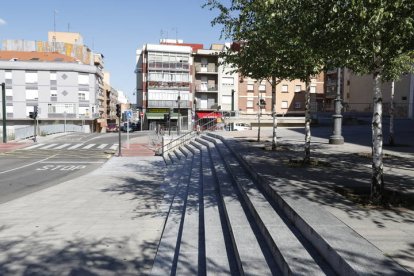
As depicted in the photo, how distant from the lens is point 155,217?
929 centimetres

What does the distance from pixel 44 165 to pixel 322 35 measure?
18697 millimetres

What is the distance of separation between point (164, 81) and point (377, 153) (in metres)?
55.1

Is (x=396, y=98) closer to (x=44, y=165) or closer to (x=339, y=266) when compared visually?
(x=44, y=165)

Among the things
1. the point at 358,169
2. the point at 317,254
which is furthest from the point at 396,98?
the point at 317,254

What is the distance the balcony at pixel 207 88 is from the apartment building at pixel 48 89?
60.9 feet

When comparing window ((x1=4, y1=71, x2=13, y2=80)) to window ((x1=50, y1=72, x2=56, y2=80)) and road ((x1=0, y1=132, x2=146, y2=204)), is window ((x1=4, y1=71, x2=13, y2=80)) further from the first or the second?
road ((x1=0, y1=132, x2=146, y2=204))

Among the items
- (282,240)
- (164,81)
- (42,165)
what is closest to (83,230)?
(282,240)

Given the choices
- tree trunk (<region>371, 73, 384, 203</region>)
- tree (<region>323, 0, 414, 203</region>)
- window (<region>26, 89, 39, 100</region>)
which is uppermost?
window (<region>26, 89, 39, 100</region>)

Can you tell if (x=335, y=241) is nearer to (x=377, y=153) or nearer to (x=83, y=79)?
(x=377, y=153)

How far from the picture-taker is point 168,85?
60.7 metres

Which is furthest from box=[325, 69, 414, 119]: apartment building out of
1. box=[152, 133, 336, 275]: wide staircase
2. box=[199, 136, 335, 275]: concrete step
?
box=[199, 136, 335, 275]: concrete step

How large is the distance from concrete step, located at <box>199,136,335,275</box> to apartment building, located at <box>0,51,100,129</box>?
193ft

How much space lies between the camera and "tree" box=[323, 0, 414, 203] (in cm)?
589

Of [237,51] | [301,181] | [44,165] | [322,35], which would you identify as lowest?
[44,165]
